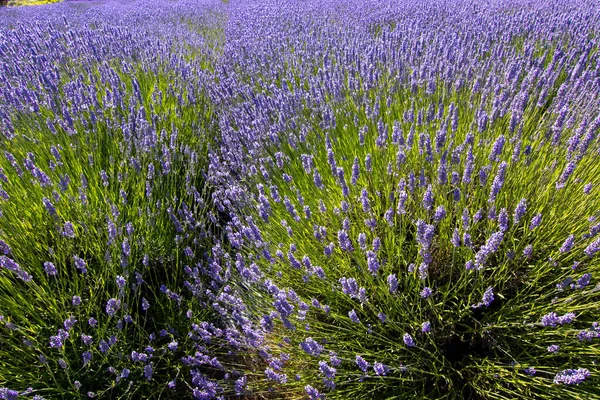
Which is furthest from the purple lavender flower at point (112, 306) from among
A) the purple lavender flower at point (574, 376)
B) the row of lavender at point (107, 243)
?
the purple lavender flower at point (574, 376)

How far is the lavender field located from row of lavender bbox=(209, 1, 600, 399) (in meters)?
0.02

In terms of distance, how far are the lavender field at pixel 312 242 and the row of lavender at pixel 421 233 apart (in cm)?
2

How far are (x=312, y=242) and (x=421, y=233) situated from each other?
642 mm

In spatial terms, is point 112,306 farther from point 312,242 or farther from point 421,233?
point 421,233

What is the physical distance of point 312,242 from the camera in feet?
6.00

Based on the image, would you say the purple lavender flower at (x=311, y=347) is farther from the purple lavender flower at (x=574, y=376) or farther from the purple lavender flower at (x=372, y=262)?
the purple lavender flower at (x=574, y=376)

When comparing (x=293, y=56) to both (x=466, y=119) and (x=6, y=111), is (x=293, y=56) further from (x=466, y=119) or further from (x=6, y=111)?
(x=6, y=111)

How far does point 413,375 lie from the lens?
147cm

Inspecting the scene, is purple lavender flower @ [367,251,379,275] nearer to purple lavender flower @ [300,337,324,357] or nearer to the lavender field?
the lavender field

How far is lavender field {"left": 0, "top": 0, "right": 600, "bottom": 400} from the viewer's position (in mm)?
1405

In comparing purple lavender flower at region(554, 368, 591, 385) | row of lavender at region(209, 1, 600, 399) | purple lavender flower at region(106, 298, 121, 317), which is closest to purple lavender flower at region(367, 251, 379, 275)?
row of lavender at region(209, 1, 600, 399)

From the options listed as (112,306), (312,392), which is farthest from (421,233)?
(112,306)

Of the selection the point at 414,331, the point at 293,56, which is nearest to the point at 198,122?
the point at 293,56

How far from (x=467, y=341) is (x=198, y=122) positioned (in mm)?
2365
